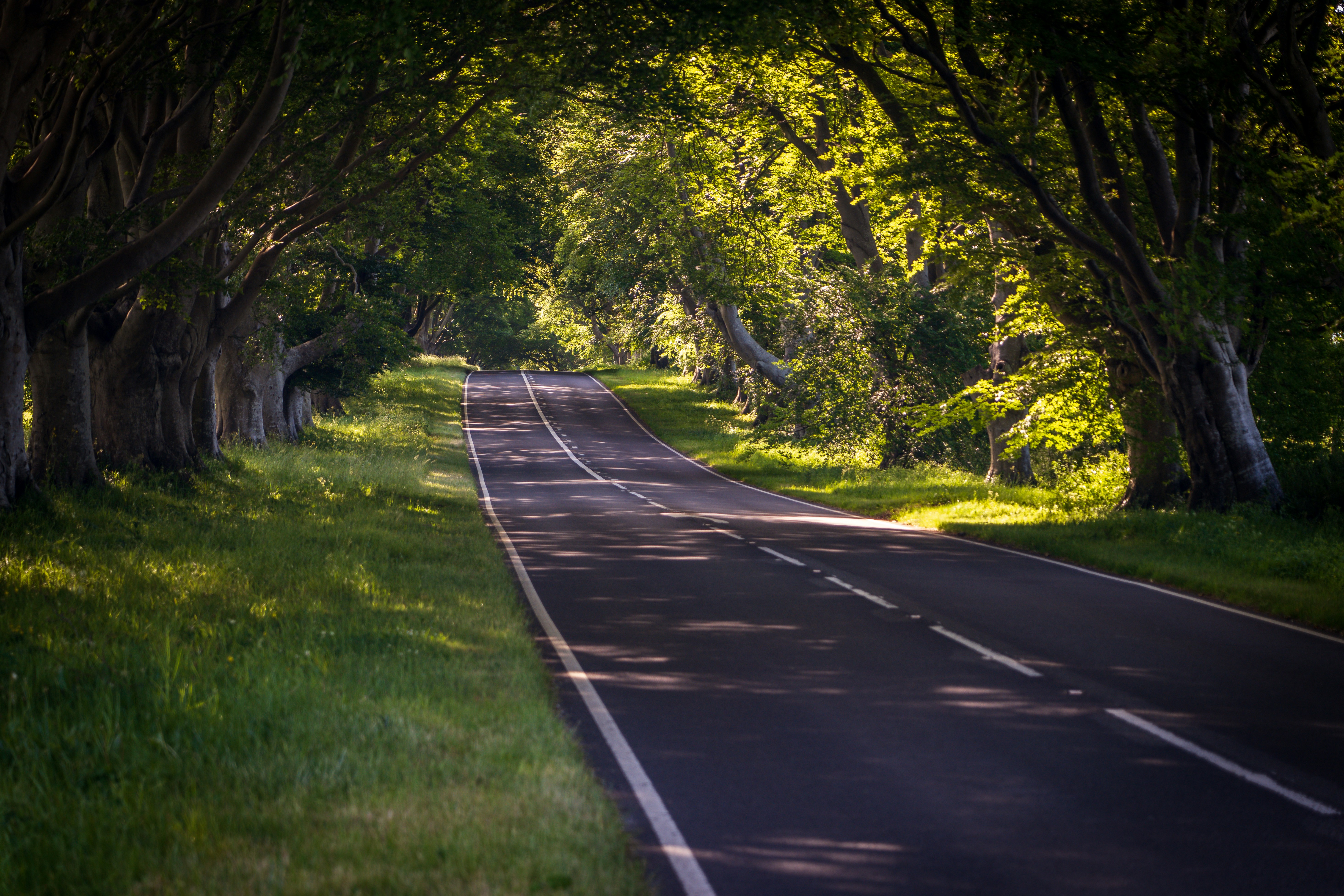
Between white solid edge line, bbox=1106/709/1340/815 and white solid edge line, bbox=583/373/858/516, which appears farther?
white solid edge line, bbox=583/373/858/516

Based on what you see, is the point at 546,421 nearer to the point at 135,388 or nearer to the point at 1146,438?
the point at 135,388

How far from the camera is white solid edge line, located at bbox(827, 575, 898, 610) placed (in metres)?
11.5

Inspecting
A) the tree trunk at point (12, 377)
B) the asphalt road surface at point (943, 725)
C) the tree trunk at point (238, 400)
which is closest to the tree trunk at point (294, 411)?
the tree trunk at point (238, 400)

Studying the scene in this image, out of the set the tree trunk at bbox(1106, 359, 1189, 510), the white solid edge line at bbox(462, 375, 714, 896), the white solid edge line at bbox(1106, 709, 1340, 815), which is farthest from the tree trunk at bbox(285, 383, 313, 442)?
the white solid edge line at bbox(1106, 709, 1340, 815)

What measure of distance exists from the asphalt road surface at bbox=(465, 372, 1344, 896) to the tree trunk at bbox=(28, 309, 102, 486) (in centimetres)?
625

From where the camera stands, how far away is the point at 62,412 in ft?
50.4

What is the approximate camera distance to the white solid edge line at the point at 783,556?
47.9 feet

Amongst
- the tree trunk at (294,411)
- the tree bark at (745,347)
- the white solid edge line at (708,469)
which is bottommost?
the white solid edge line at (708,469)

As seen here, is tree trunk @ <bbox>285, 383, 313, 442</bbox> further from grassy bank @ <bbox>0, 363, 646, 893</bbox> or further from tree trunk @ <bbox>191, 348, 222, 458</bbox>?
grassy bank @ <bbox>0, 363, 646, 893</bbox>

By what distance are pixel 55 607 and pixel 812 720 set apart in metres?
6.09

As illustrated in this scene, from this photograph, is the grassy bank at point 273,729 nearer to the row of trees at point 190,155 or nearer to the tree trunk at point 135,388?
the row of trees at point 190,155

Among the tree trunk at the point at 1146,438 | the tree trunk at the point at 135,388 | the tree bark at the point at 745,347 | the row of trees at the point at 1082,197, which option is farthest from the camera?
the tree bark at the point at 745,347

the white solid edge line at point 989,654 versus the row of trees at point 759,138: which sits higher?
the row of trees at point 759,138

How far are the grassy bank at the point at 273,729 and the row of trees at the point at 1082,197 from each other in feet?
32.1
